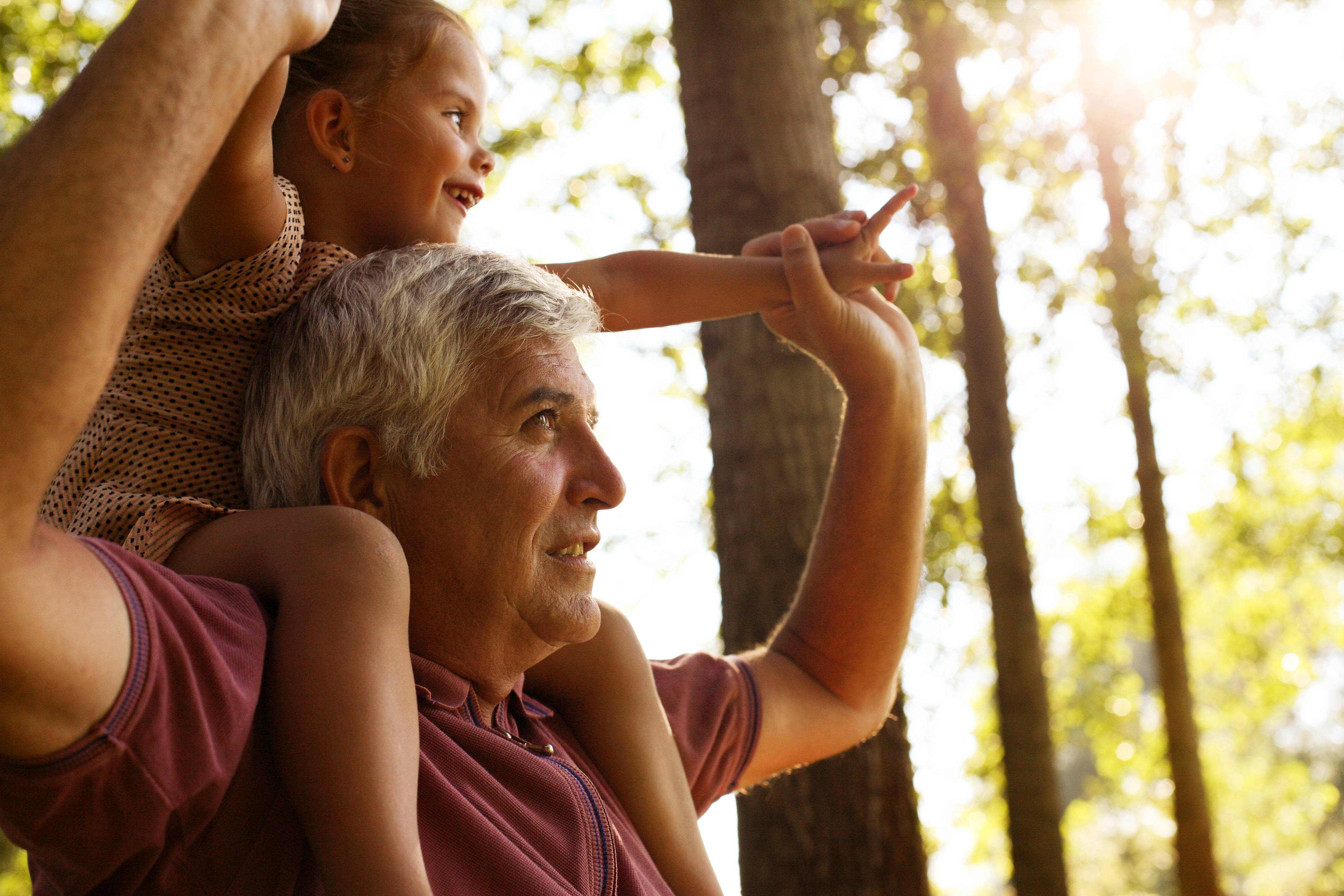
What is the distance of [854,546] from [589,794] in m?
0.87

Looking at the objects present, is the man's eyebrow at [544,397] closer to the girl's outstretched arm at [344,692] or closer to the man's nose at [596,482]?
the man's nose at [596,482]

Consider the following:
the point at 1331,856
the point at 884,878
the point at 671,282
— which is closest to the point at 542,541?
the point at 671,282

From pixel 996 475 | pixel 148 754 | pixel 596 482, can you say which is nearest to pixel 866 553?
pixel 596 482

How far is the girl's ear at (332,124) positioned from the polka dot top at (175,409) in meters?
0.27

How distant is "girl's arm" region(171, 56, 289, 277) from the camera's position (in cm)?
146

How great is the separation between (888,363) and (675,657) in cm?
77

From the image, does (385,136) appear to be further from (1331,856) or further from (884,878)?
(1331,856)

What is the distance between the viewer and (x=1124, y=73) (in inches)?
398

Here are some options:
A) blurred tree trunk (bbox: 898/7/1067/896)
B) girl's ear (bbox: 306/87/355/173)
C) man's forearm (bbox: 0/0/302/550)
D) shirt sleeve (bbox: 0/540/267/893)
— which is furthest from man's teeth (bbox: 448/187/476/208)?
blurred tree trunk (bbox: 898/7/1067/896)

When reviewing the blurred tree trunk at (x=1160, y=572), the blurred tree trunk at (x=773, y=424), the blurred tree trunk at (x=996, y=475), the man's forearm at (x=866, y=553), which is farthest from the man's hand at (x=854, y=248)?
the blurred tree trunk at (x=1160, y=572)

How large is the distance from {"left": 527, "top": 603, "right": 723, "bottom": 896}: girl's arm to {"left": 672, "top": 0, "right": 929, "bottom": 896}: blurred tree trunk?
1541 mm

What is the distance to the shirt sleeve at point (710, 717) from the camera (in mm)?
2248

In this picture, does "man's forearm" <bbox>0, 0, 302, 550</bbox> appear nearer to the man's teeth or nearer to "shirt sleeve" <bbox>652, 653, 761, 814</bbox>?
the man's teeth

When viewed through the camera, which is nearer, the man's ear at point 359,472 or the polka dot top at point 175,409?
the polka dot top at point 175,409
